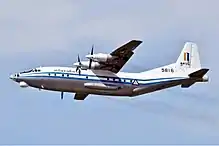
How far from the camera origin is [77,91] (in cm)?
5359

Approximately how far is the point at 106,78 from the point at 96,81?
0.99m

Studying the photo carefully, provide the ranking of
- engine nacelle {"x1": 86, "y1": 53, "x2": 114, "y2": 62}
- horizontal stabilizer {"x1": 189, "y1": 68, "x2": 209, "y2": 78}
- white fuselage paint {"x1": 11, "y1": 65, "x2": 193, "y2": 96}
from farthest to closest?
horizontal stabilizer {"x1": 189, "y1": 68, "x2": 209, "y2": 78}
engine nacelle {"x1": 86, "y1": 53, "x2": 114, "y2": 62}
white fuselage paint {"x1": 11, "y1": 65, "x2": 193, "y2": 96}

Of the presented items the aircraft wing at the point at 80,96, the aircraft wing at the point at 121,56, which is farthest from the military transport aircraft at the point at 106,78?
the aircraft wing at the point at 80,96

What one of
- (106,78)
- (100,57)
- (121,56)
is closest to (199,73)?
(121,56)

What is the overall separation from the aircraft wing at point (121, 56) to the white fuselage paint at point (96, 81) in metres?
0.44

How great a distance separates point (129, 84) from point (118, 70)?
166 centimetres

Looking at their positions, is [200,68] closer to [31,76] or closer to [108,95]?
[108,95]

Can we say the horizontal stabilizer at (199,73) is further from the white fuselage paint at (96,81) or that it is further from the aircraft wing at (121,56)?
the aircraft wing at (121,56)

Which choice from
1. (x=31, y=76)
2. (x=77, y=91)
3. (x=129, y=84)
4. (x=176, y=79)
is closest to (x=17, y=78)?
(x=31, y=76)

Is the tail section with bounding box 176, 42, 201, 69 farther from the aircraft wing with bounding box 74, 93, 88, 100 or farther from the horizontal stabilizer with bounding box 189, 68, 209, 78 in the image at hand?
the aircraft wing with bounding box 74, 93, 88, 100

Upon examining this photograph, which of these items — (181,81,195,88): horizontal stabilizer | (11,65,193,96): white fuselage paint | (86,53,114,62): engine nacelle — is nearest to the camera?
(11,65,193,96): white fuselage paint

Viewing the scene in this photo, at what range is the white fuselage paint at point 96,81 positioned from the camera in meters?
53.2

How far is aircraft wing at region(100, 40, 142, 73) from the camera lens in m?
52.0

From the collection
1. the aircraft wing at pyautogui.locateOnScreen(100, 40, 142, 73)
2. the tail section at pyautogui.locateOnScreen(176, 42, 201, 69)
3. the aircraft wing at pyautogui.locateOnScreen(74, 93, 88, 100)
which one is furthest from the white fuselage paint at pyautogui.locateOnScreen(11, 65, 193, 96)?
the aircraft wing at pyautogui.locateOnScreen(74, 93, 88, 100)
